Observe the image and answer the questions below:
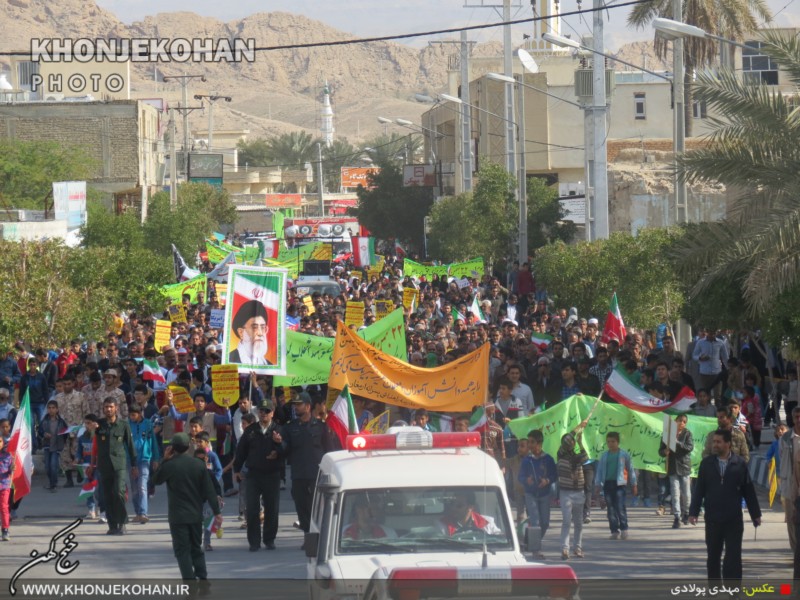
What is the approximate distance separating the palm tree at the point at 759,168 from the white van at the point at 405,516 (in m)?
5.75

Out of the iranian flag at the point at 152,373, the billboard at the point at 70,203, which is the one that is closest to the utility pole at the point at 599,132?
the iranian flag at the point at 152,373

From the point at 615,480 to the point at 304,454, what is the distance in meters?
3.02

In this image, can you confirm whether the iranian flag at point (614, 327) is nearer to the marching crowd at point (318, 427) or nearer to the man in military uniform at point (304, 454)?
the marching crowd at point (318, 427)

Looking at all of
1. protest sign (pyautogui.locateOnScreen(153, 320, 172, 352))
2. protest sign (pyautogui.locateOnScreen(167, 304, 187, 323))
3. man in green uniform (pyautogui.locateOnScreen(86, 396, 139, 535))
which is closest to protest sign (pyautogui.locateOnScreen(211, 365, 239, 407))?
man in green uniform (pyautogui.locateOnScreen(86, 396, 139, 535))

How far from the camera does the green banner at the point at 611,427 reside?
14.5m

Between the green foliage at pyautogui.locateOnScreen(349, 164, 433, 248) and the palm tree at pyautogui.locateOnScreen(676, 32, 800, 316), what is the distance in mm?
56512

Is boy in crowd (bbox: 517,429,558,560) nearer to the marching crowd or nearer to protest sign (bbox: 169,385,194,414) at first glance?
the marching crowd

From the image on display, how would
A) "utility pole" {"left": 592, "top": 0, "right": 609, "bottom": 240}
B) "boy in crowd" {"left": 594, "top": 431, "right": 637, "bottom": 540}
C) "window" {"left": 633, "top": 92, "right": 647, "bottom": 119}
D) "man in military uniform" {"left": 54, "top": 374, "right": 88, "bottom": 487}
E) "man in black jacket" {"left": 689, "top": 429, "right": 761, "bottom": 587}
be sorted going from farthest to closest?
"window" {"left": 633, "top": 92, "right": 647, "bottom": 119}
"utility pole" {"left": 592, "top": 0, "right": 609, "bottom": 240}
"man in military uniform" {"left": 54, "top": 374, "right": 88, "bottom": 487}
"boy in crowd" {"left": 594, "top": 431, "right": 637, "bottom": 540}
"man in black jacket" {"left": 689, "top": 429, "right": 761, "bottom": 587}

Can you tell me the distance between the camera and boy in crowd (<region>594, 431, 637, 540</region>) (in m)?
13.3

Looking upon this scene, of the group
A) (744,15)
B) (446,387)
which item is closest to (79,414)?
(446,387)

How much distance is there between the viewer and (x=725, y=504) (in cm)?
1038

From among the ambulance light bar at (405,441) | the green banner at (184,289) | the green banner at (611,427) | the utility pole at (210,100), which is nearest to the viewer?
the ambulance light bar at (405,441)

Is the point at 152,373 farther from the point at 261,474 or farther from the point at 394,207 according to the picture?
the point at 394,207

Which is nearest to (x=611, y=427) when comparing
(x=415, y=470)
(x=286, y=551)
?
(x=286, y=551)
